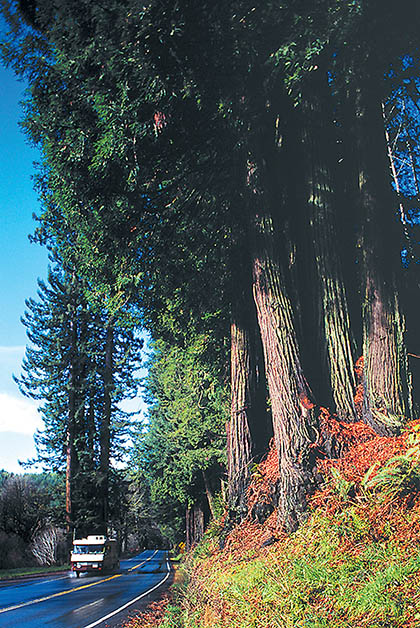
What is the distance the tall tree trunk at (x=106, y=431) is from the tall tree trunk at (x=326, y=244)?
3138 centimetres

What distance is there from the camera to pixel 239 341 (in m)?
9.98

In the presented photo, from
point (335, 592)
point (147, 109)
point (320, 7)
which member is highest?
point (320, 7)

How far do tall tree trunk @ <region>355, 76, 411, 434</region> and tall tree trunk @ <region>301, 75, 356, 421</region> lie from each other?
394 mm

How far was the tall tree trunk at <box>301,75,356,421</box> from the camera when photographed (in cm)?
771

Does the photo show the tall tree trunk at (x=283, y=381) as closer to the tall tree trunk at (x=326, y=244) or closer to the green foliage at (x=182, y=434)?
the tall tree trunk at (x=326, y=244)

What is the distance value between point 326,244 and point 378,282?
1059 millimetres

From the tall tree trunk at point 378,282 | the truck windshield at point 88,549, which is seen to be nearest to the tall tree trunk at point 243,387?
the tall tree trunk at point 378,282

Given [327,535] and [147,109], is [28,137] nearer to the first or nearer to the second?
[147,109]

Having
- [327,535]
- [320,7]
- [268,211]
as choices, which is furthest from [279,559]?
[320,7]

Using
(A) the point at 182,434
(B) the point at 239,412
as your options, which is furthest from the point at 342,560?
(A) the point at 182,434

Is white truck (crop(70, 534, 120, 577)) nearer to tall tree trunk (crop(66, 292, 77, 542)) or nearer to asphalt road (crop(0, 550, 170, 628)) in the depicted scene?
asphalt road (crop(0, 550, 170, 628))

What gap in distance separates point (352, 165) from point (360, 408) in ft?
12.7

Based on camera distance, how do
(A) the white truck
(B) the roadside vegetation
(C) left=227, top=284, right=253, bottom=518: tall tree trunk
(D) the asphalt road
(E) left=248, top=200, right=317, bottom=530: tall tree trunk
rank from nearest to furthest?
(B) the roadside vegetation, (E) left=248, top=200, right=317, bottom=530: tall tree trunk, (C) left=227, top=284, right=253, bottom=518: tall tree trunk, (D) the asphalt road, (A) the white truck

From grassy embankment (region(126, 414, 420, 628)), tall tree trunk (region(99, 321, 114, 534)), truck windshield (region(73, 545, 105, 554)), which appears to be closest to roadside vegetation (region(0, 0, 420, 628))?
grassy embankment (region(126, 414, 420, 628))
